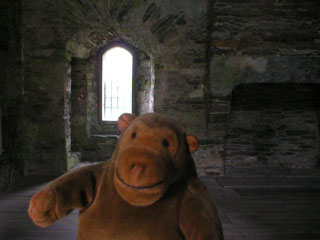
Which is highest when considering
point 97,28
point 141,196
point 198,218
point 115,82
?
point 97,28

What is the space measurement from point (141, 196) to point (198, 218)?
0.28 m

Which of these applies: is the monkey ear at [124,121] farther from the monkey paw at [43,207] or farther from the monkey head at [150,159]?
the monkey paw at [43,207]

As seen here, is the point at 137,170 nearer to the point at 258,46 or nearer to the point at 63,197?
the point at 63,197

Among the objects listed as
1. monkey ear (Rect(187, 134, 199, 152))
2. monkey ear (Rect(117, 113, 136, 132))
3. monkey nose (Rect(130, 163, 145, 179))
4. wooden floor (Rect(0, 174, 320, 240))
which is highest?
monkey ear (Rect(117, 113, 136, 132))

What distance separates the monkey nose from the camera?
1.10 meters

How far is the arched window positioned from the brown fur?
608 cm

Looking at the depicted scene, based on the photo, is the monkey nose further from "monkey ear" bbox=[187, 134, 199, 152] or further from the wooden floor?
the wooden floor

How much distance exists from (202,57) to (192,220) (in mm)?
4299

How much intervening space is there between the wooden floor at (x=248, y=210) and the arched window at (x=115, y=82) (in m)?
2.92

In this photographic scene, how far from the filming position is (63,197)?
1228mm

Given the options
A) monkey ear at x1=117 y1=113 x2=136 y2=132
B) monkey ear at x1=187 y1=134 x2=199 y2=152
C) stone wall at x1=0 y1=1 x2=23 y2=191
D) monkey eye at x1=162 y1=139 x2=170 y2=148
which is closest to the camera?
monkey eye at x1=162 y1=139 x2=170 y2=148

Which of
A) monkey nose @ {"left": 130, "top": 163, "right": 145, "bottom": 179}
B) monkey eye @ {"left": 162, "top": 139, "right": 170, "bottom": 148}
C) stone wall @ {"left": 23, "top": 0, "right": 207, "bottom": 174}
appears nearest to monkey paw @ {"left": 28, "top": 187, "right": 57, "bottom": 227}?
monkey nose @ {"left": 130, "top": 163, "right": 145, "bottom": 179}

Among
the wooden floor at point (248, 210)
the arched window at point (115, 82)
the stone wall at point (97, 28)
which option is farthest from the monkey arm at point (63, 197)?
the arched window at point (115, 82)

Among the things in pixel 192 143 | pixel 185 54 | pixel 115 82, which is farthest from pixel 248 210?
pixel 115 82
